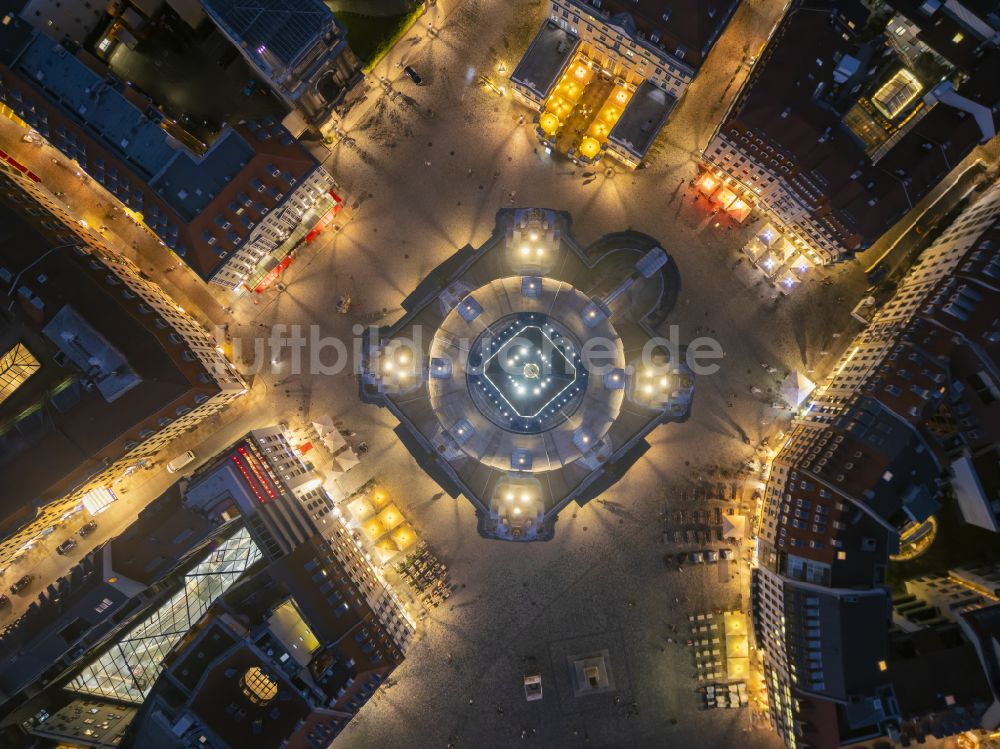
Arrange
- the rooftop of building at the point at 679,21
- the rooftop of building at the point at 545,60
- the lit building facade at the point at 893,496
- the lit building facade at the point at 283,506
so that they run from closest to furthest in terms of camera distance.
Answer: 1. the lit building facade at the point at 893,496
2. the rooftop of building at the point at 679,21
3. the lit building facade at the point at 283,506
4. the rooftop of building at the point at 545,60

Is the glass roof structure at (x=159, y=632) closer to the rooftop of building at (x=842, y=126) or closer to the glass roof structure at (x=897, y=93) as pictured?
the rooftop of building at (x=842, y=126)

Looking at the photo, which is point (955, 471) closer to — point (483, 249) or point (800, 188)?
point (800, 188)

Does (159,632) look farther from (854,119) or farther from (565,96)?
(854,119)

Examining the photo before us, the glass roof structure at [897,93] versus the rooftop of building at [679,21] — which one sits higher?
the glass roof structure at [897,93]

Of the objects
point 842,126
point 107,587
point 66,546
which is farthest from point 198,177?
point 842,126

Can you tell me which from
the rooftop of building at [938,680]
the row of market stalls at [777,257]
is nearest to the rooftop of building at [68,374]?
→ the row of market stalls at [777,257]

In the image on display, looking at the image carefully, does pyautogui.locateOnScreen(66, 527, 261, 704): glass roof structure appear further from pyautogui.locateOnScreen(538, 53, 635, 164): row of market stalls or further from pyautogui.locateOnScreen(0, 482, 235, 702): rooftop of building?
pyautogui.locateOnScreen(538, 53, 635, 164): row of market stalls
